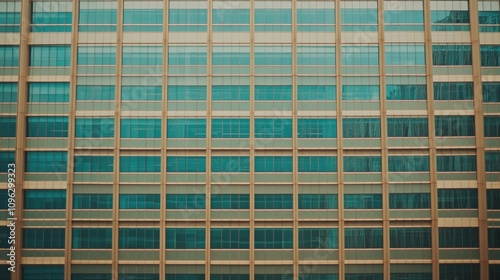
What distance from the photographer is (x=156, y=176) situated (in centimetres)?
2927

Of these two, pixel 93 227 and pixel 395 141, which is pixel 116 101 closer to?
pixel 93 227

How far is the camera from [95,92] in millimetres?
29641

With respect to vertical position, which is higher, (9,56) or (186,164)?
(9,56)

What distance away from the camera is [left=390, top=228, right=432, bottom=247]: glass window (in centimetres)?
2894

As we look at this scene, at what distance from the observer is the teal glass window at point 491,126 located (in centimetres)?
2928

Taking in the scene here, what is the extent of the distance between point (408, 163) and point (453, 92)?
4.95m

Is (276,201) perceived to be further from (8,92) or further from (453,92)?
(8,92)

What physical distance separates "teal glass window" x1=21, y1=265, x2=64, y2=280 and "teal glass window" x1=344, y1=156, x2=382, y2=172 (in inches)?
686

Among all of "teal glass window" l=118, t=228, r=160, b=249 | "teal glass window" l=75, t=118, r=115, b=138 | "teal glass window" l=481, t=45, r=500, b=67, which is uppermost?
"teal glass window" l=481, t=45, r=500, b=67

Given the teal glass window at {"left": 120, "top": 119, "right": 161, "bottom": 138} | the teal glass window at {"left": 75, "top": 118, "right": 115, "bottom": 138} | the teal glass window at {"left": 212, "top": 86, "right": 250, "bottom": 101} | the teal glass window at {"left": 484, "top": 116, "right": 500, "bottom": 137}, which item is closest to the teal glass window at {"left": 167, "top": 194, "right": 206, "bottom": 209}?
the teal glass window at {"left": 120, "top": 119, "right": 161, "bottom": 138}

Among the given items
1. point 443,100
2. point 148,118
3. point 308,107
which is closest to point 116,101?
point 148,118

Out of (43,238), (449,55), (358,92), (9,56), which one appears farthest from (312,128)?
(9,56)

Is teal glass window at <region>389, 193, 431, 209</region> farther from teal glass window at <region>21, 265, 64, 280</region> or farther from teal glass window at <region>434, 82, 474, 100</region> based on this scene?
teal glass window at <region>21, 265, 64, 280</region>

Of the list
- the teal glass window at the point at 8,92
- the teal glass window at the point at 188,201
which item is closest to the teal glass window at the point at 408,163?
the teal glass window at the point at 188,201
